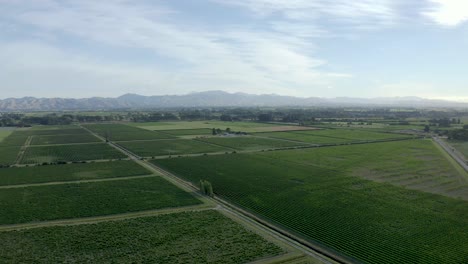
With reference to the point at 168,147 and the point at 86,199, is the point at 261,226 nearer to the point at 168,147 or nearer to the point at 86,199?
the point at 86,199

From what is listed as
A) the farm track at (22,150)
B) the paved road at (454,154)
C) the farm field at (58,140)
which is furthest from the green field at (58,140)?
the paved road at (454,154)

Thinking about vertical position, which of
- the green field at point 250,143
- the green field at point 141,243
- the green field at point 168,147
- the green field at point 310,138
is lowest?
the green field at point 141,243

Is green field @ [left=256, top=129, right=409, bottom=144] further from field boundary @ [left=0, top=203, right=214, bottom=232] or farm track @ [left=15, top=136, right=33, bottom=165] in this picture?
farm track @ [left=15, top=136, right=33, bottom=165]

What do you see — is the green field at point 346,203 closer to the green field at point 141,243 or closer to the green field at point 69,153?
the green field at point 141,243

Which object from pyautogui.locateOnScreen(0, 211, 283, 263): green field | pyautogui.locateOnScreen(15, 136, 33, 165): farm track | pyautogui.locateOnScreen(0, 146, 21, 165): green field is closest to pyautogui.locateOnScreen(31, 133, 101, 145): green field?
pyautogui.locateOnScreen(15, 136, 33, 165): farm track

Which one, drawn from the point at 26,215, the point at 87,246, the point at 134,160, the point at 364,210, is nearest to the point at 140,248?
the point at 87,246

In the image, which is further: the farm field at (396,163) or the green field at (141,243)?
the farm field at (396,163)

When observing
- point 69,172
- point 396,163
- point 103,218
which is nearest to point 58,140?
point 69,172
